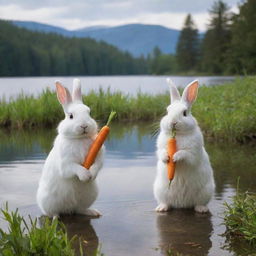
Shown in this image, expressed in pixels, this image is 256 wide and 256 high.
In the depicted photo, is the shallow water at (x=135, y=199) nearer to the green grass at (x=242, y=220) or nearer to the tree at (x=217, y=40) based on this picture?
the green grass at (x=242, y=220)

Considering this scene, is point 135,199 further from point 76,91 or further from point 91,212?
point 76,91

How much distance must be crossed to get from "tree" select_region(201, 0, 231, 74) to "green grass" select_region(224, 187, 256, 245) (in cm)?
4668

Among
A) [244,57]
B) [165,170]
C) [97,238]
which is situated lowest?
[97,238]

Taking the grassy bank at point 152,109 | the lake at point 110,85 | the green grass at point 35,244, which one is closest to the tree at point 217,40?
the lake at point 110,85

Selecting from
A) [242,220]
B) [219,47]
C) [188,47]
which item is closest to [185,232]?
[242,220]

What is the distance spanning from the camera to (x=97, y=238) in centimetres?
486

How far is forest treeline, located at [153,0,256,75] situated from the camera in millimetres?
43622

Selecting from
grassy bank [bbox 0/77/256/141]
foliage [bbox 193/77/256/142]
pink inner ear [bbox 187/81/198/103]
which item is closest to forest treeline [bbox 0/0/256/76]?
grassy bank [bbox 0/77/256/141]

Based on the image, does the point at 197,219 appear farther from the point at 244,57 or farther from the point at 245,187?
the point at 244,57

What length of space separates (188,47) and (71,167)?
61352 mm

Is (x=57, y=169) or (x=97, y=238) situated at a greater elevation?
(x=57, y=169)

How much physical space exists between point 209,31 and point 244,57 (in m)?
12.7

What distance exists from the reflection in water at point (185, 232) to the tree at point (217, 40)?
152ft

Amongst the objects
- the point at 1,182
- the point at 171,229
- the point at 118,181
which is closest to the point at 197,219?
the point at 171,229
